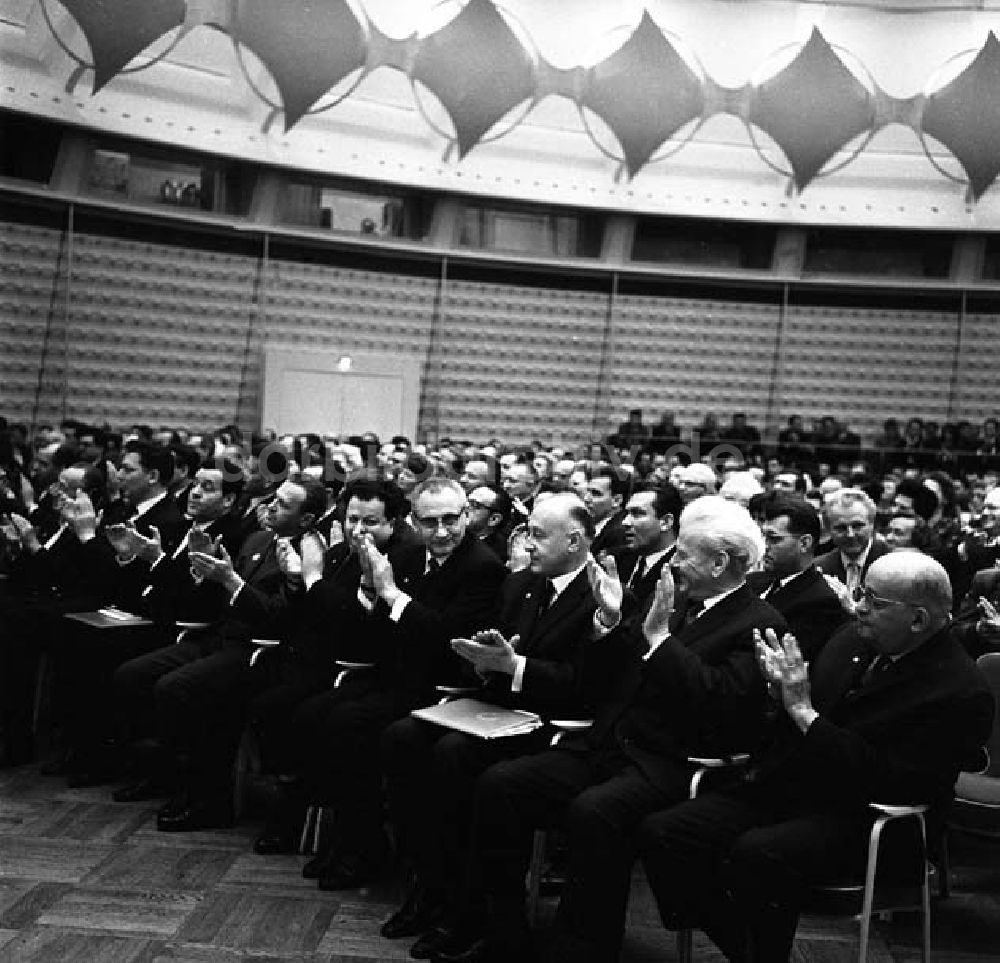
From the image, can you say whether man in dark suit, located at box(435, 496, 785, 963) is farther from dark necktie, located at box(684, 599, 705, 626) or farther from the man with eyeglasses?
the man with eyeglasses

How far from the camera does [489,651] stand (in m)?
4.05

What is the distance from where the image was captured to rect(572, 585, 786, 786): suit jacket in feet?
11.6

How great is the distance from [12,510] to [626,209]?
42.2 feet

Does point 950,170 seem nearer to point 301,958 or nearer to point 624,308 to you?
point 624,308

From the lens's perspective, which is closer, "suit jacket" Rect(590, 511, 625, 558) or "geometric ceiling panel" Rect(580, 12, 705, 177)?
"suit jacket" Rect(590, 511, 625, 558)

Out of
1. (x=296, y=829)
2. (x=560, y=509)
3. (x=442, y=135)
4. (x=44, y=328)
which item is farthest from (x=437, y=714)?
(x=442, y=135)

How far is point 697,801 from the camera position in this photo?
3.59 meters

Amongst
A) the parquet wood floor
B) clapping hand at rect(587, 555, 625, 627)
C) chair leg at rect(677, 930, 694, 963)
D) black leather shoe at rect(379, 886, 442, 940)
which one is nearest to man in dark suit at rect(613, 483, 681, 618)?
the parquet wood floor

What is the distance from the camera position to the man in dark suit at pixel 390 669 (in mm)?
4676

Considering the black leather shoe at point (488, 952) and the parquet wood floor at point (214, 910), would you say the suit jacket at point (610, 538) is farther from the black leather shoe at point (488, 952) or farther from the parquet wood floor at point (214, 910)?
the black leather shoe at point (488, 952)

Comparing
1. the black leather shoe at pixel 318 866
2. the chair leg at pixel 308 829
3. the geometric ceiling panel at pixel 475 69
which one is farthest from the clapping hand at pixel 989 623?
the geometric ceiling panel at pixel 475 69

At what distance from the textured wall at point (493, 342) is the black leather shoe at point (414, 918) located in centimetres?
1257

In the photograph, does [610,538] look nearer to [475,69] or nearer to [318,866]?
[318,866]

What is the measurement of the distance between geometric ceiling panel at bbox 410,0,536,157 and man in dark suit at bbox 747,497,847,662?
43.6ft
